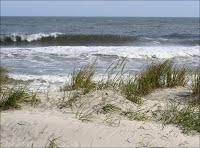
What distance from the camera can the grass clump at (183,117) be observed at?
16.1 feet

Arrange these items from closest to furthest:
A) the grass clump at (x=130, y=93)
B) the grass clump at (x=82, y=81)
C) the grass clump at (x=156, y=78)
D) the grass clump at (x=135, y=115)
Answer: the grass clump at (x=135, y=115) → the grass clump at (x=130, y=93) → the grass clump at (x=82, y=81) → the grass clump at (x=156, y=78)

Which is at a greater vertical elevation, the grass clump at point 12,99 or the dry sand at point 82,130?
the grass clump at point 12,99

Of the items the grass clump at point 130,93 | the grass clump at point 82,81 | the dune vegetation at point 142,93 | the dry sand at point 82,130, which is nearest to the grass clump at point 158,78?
the dune vegetation at point 142,93

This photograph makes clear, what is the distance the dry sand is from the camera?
176 inches

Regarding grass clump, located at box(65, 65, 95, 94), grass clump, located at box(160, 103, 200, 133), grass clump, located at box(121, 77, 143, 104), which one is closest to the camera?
grass clump, located at box(160, 103, 200, 133)

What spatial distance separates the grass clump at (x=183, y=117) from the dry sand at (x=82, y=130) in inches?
4.4

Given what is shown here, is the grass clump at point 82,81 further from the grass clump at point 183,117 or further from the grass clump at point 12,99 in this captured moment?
the grass clump at point 183,117

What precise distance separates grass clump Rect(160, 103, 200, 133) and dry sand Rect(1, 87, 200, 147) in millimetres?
112

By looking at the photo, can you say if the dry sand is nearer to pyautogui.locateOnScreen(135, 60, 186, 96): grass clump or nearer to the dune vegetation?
the dune vegetation

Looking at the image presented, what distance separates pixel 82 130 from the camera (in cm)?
460

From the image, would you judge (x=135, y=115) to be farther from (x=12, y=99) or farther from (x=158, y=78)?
(x=158, y=78)

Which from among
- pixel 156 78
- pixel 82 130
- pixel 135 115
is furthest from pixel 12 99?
pixel 156 78

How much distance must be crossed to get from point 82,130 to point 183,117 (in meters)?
1.34

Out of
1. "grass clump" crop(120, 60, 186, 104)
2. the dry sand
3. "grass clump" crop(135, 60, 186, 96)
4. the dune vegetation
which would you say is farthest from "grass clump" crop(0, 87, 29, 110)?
"grass clump" crop(135, 60, 186, 96)
